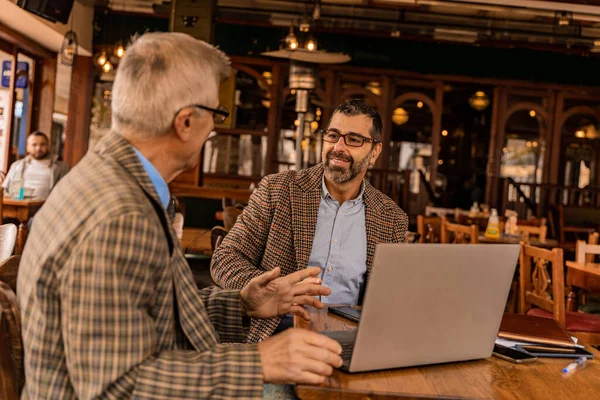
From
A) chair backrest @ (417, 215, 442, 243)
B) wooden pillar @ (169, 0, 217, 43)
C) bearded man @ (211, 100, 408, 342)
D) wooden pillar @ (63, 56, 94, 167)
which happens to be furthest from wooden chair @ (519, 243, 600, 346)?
wooden pillar @ (63, 56, 94, 167)

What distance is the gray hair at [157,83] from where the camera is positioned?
51.3 inches

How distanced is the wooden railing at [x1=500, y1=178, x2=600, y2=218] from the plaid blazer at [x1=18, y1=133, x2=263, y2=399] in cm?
1106

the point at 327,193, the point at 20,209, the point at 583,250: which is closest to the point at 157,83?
the point at 327,193

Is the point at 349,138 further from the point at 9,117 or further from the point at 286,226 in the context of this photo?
the point at 9,117

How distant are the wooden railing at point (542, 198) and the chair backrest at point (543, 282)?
748cm

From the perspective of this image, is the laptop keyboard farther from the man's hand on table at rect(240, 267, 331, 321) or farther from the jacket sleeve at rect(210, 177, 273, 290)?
the jacket sleeve at rect(210, 177, 273, 290)

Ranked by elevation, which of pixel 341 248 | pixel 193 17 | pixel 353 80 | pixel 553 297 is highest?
pixel 353 80

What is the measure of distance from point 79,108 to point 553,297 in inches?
348

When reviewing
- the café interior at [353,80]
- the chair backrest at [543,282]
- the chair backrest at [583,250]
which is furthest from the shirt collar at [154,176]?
the café interior at [353,80]

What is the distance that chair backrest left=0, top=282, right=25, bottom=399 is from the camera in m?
1.31

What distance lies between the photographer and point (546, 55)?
1197 centimetres

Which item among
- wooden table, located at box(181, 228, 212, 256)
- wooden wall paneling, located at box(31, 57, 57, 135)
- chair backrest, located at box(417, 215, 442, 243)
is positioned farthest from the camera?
wooden wall paneling, located at box(31, 57, 57, 135)

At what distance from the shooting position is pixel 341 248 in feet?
8.59

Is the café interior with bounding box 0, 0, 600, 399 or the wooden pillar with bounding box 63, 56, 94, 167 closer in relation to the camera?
the café interior with bounding box 0, 0, 600, 399
